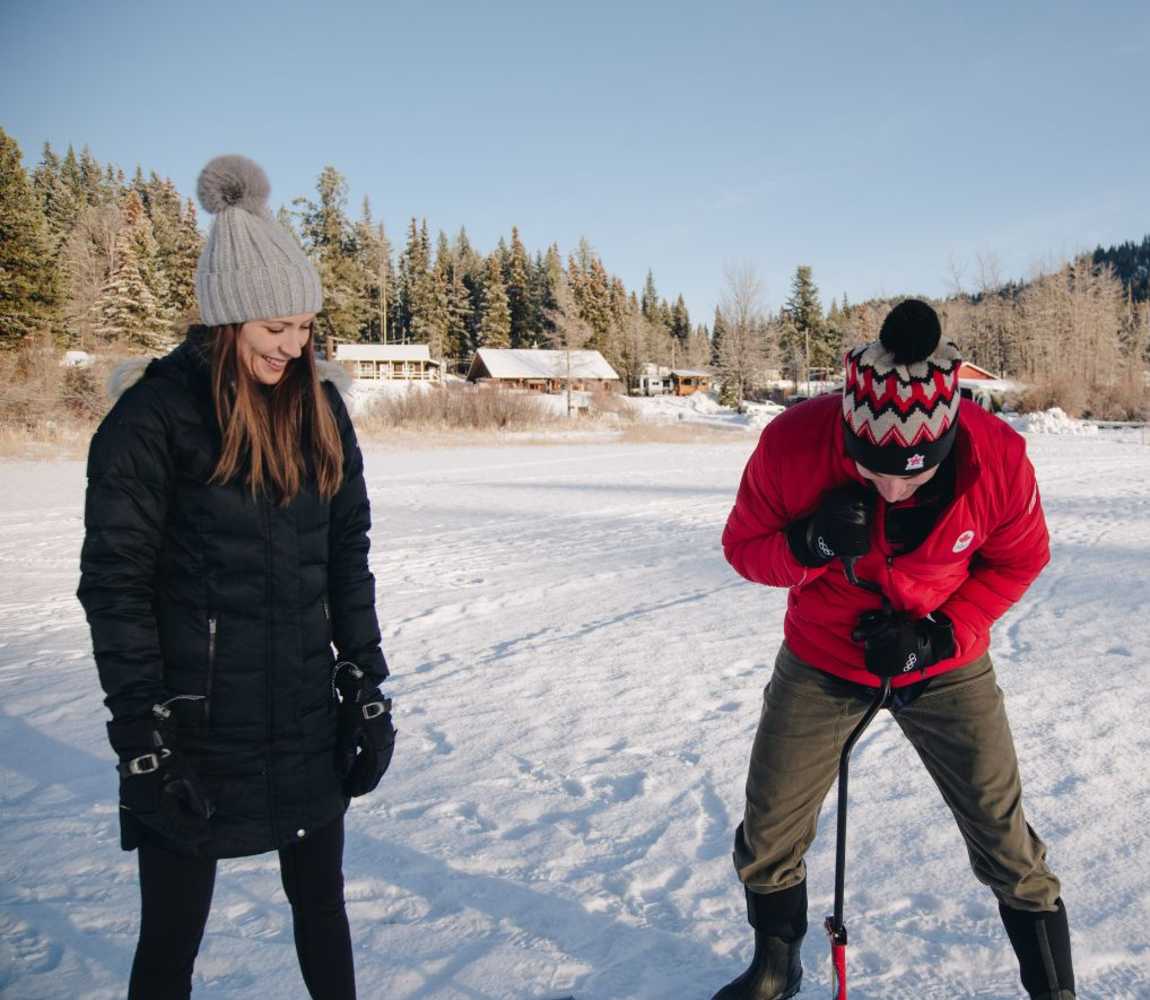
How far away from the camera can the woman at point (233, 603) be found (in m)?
1.65

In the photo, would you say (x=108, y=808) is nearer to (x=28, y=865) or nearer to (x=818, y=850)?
(x=28, y=865)

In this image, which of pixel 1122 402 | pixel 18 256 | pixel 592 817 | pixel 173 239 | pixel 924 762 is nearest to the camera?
pixel 924 762

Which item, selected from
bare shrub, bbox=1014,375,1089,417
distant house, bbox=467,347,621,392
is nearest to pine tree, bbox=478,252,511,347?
distant house, bbox=467,347,621,392

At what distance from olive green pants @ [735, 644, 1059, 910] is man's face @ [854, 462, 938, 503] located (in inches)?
21.6

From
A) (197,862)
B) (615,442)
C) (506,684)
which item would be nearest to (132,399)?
(197,862)

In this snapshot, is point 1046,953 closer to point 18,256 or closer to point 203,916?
point 203,916

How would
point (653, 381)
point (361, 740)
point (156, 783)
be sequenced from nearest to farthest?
point (156, 783)
point (361, 740)
point (653, 381)

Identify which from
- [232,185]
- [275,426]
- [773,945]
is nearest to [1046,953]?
[773,945]

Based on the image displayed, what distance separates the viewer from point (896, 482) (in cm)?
196

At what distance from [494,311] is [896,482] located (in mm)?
71299

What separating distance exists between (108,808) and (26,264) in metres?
35.2

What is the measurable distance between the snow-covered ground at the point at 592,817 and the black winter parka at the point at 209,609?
98 cm

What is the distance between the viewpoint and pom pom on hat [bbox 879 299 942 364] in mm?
1846

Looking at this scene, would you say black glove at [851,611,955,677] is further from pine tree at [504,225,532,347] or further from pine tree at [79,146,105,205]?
pine tree at [79,146,105,205]
